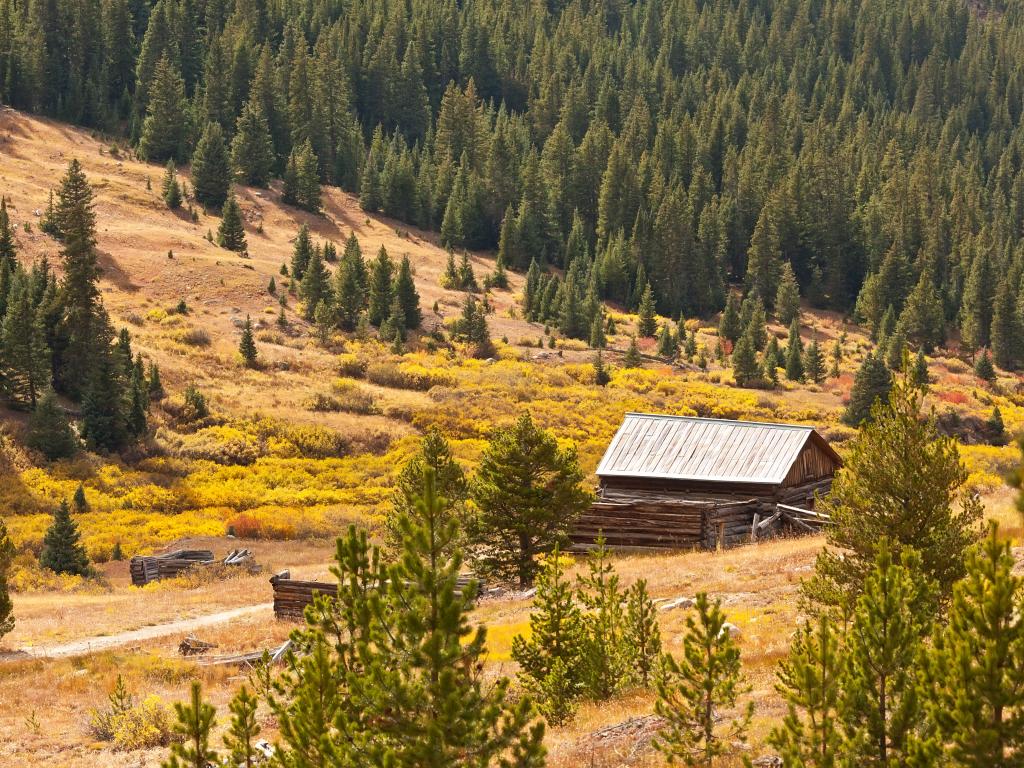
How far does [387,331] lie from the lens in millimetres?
81000

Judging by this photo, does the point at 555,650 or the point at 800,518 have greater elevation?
the point at 555,650

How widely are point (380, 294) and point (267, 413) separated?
2282cm

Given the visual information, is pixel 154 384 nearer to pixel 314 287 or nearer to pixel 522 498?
pixel 314 287

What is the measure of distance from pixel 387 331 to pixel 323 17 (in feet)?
286

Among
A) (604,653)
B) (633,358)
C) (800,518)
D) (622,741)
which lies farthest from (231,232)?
(622,741)

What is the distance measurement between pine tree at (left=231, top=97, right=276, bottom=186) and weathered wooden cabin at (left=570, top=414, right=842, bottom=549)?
8134 centimetres

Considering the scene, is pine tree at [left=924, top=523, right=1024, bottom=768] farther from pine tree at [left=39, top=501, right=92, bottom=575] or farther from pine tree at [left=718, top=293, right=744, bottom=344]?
pine tree at [left=718, top=293, right=744, bottom=344]

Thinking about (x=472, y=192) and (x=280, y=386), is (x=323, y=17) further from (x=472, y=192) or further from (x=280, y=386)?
(x=280, y=386)

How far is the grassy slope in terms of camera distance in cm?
2323

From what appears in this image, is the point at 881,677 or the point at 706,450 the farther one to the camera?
the point at 706,450

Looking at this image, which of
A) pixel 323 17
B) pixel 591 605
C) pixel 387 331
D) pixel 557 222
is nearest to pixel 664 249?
pixel 557 222

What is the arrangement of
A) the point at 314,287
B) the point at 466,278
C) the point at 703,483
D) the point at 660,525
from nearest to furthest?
1. the point at 660,525
2. the point at 703,483
3. the point at 314,287
4. the point at 466,278

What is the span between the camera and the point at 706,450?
38.8m

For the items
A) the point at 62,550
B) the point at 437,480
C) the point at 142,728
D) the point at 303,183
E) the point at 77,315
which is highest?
the point at 303,183
